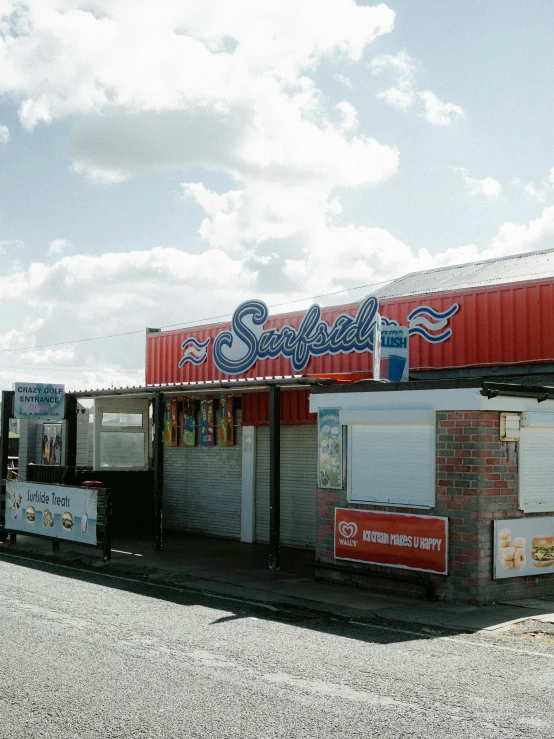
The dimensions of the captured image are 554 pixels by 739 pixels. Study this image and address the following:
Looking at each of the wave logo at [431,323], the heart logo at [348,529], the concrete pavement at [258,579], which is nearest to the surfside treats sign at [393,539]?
the heart logo at [348,529]

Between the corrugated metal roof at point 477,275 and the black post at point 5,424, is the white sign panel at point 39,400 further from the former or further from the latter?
the corrugated metal roof at point 477,275

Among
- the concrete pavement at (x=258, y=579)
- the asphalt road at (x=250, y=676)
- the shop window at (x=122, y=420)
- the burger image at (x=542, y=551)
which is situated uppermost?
the shop window at (x=122, y=420)

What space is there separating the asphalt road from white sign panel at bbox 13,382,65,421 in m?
8.26

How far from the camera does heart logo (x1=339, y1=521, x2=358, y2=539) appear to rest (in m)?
13.1

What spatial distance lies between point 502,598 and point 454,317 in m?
5.92

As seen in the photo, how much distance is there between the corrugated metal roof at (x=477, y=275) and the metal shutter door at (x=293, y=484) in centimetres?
355

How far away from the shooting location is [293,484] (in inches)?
744

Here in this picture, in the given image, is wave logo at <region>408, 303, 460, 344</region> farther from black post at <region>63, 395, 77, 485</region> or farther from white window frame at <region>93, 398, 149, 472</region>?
white window frame at <region>93, 398, 149, 472</region>

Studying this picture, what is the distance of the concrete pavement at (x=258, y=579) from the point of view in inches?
422

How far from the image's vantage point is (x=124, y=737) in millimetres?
5910

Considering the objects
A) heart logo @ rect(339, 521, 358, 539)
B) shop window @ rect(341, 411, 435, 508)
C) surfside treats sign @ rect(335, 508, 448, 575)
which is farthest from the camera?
heart logo @ rect(339, 521, 358, 539)

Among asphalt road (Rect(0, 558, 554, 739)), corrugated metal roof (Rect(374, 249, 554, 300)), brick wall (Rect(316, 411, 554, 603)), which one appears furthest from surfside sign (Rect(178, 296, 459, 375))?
asphalt road (Rect(0, 558, 554, 739))

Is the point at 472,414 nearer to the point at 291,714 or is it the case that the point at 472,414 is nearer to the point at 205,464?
the point at 291,714

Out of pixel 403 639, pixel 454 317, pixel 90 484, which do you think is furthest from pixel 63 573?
pixel 454 317
